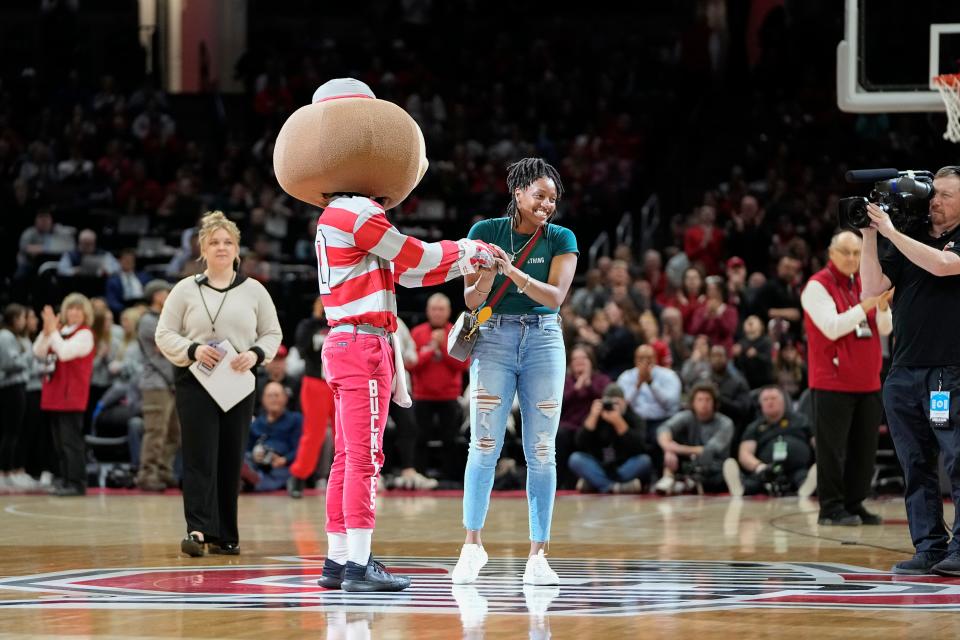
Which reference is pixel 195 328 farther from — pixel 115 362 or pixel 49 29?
pixel 49 29

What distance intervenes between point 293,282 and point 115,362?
2669 mm

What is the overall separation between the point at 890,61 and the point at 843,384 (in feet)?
7.86

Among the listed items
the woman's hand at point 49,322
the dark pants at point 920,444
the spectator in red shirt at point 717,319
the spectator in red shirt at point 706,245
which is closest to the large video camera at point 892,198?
the dark pants at point 920,444

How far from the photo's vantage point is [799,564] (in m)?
7.64

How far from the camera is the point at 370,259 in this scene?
660cm

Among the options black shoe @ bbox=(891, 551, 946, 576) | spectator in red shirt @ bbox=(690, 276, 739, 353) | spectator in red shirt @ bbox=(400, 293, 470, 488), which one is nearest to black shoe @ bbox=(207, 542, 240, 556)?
black shoe @ bbox=(891, 551, 946, 576)

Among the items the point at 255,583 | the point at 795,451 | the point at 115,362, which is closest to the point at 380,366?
the point at 255,583

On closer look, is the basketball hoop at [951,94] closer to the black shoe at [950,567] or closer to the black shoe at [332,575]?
the black shoe at [950,567]

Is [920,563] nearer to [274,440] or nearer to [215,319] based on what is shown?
[215,319]

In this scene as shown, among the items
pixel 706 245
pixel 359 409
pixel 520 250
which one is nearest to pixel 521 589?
pixel 359 409

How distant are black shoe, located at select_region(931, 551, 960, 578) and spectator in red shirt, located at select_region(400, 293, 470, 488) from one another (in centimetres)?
731

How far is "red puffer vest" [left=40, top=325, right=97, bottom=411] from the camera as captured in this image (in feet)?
45.0

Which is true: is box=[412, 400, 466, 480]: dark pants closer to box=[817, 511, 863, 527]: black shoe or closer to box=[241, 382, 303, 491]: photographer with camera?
box=[241, 382, 303, 491]: photographer with camera

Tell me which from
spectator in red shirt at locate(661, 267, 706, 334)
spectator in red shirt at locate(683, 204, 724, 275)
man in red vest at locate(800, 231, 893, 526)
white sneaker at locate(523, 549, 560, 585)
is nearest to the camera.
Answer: white sneaker at locate(523, 549, 560, 585)
